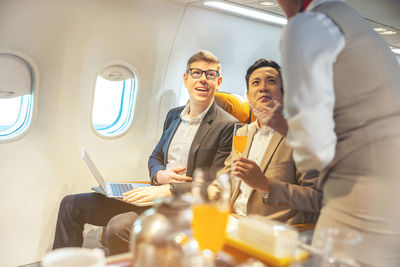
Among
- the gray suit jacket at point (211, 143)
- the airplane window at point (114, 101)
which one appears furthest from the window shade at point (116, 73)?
the gray suit jacket at point (211, 143)

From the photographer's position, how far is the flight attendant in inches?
54.4

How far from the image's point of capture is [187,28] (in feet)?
15.5

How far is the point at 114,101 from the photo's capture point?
450 centimetres

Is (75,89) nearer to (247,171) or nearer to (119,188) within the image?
(119,188)

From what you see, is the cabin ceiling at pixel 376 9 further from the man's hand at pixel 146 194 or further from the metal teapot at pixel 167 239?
the metal teapot at pixel 167 239

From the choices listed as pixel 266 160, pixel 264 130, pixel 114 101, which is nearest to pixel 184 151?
pixel 264 130

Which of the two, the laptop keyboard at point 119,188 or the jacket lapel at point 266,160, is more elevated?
the jacket lapel at point 266,160

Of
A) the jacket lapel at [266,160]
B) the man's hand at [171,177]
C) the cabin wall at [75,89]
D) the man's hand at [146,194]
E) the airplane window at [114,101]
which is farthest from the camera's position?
the airplane window at [114,101]

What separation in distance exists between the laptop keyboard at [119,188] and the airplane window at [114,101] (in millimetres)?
1148

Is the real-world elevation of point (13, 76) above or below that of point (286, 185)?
above

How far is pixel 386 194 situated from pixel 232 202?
4.40 feet

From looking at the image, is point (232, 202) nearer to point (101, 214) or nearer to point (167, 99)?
point (101, 214)

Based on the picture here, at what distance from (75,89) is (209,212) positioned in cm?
318

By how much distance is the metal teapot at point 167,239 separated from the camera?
0.92 meters
